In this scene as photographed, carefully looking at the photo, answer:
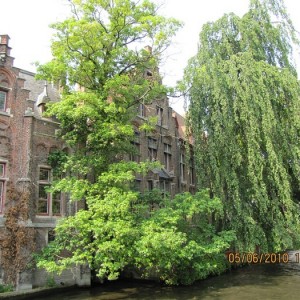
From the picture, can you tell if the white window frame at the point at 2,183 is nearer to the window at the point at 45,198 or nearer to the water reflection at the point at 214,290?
the window at the point at 45,198

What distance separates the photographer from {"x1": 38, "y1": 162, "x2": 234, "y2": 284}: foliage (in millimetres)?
11723

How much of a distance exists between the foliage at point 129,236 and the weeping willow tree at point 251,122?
1.71m

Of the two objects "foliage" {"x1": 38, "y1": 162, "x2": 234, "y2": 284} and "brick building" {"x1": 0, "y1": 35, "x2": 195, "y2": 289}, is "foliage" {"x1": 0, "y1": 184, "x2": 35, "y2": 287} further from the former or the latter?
"foliage" {"x1": 38, "y1": 162, "x2": 234, "y2": 284}

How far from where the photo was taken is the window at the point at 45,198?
14766 mm

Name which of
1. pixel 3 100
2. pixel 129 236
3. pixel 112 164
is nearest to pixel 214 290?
pixel 129 236

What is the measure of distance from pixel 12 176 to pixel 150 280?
797 centimetres

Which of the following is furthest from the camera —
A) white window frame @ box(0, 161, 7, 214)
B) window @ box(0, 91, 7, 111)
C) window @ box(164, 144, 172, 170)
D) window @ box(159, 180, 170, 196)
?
window @ box(164, 144, 172, 170)

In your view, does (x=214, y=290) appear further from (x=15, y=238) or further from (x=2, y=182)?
(x=2, y=182)

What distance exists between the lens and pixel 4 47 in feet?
48.0

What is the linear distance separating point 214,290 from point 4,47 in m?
13.5

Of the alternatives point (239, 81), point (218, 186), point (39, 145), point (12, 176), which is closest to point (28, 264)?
point (12, 176)

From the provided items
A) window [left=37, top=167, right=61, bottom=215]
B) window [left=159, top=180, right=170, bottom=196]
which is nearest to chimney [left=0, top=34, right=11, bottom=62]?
window [left=37, top=167, right=61, bottom=215]

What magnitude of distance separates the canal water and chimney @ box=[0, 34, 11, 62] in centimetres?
981

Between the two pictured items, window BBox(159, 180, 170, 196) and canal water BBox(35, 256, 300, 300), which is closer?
canal water BBox(35, 256, 300, 300)
